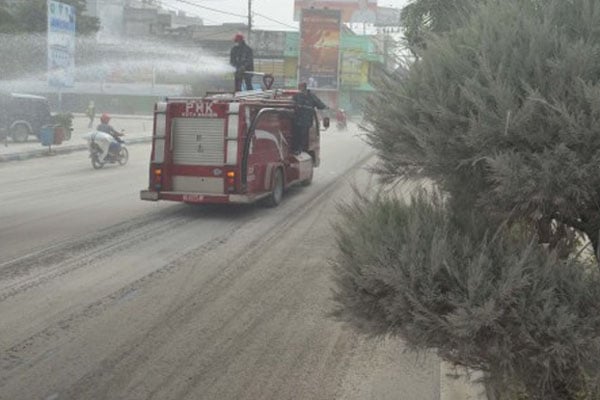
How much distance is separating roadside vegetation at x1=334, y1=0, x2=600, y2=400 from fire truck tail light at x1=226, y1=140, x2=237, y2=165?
9.34 metres

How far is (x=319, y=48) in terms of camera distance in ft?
222

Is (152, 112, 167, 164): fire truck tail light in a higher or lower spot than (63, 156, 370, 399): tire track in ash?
higher

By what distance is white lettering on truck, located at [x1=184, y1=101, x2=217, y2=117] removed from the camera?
1276 cm

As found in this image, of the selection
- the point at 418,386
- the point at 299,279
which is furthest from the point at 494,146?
the point at 299,279

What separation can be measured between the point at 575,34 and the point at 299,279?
5.43 meters

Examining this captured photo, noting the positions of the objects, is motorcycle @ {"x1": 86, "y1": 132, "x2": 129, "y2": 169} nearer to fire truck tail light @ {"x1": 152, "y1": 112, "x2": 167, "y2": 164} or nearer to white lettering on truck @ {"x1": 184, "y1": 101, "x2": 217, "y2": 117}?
fire truck tail light @ {"x1": 152, "y1": 112, "x2": 167, "y2": 164}

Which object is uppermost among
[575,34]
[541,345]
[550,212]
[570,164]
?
[575,34]

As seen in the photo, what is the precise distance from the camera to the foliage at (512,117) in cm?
274

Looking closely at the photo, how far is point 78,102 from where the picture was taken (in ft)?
235

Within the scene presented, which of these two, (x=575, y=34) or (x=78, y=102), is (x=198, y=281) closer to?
(x=575, y=34)

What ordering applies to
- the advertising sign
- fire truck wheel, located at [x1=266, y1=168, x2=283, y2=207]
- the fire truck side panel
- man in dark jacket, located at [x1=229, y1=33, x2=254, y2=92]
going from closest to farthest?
the fire truck side panel → fire truck wheel, located at [x1=266, y1=168, x2=283, y2=207] → man in dark jacket, located at [x1=229, y1=33, x2=254, y2=92] → the advertising sign

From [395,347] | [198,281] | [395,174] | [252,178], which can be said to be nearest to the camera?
[395,174]

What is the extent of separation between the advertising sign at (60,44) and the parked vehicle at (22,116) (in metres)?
2.02

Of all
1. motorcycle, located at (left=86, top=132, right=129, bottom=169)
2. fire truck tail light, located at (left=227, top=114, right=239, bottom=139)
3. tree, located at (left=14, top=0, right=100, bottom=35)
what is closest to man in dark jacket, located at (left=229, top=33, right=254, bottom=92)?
fire truck tail light, located at (left=227, top=114, right=239, bottom=139)
